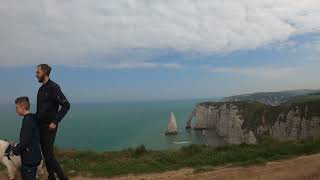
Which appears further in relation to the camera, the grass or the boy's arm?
the grass

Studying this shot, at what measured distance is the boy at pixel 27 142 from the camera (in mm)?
6859

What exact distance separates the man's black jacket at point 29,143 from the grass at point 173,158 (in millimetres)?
3367

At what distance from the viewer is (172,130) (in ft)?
392

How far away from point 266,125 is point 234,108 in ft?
99.6

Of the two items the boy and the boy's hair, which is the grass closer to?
the boy

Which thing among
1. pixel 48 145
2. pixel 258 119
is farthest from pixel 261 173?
pixel 258 119

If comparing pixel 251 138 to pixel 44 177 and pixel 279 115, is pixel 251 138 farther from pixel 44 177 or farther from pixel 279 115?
pixel 44 177

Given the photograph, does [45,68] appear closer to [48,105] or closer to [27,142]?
[48,105]

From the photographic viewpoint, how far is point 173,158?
11766 millimetres

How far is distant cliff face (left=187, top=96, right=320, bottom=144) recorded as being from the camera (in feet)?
194

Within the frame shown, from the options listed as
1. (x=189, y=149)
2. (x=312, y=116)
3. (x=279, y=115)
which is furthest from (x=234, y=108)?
(x=189, y=149)

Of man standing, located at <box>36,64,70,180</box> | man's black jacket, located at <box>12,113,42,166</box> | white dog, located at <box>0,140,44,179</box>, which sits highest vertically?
man standing, located at <box>36,64,70,180</box>

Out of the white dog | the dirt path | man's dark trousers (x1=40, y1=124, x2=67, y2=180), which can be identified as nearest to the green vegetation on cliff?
the dirt path

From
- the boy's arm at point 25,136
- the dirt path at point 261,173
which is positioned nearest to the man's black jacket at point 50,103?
the boy's arm at point 25,136
